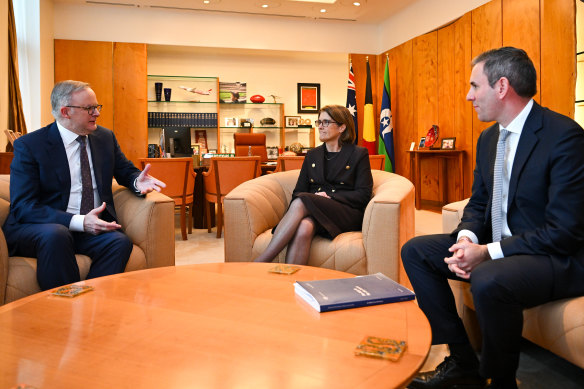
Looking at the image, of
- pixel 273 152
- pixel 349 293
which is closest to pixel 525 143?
pixel 349 293

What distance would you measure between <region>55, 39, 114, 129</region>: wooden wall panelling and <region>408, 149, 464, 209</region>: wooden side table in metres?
4.95

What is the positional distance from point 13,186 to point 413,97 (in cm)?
651

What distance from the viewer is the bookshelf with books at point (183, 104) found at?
8008 mm

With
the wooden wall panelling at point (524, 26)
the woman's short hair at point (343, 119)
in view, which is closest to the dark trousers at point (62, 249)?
the woman's short hair at point (343, 119)

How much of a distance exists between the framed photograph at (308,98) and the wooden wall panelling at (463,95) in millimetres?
2953

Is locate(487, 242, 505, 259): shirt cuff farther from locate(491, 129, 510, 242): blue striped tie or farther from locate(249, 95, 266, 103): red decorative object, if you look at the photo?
locate(249, 95, 266, 103): red decorative object

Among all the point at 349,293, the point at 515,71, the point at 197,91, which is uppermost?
the point at 197,91

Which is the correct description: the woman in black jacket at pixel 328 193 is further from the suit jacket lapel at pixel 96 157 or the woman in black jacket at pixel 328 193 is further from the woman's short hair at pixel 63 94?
the woman's short hair at pixel 63 94

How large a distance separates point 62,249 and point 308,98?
282 inches

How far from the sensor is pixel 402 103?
8.05 metres

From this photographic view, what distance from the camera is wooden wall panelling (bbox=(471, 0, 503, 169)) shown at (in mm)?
5770

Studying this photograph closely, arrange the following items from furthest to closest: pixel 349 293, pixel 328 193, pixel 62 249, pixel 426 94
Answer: pixel 426 94
pixel 328 193
pixel 62 249
pixel 349 293

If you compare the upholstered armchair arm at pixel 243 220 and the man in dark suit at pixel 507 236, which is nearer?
the man in dark suit at pixel 507 236

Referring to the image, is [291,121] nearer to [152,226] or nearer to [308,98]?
[308,98]
